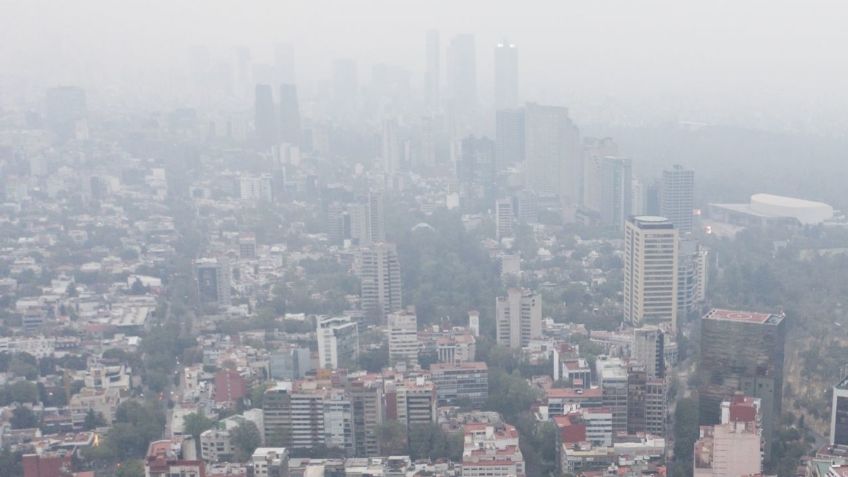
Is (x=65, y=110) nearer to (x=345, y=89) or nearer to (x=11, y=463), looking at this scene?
(x=345, y=89)

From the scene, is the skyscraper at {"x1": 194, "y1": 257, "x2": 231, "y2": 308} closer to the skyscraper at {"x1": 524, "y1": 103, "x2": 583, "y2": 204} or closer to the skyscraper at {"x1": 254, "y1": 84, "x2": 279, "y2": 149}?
the skyscraper at {"x1": 524, "y1": 103, "x2": 583, "y2": 204}

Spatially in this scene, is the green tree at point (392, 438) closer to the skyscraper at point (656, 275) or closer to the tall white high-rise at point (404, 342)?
the tall white high-rise at point (404, 342)

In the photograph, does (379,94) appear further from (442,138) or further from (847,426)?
(847,426)

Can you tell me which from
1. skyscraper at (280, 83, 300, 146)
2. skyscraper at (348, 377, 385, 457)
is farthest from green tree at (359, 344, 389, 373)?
skyscraper at (280, 83, 300, 146)

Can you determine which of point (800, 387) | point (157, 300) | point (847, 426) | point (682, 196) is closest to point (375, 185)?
point (682, 196)

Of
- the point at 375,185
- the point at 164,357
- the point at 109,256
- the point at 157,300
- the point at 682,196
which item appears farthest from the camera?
the point at 375,185

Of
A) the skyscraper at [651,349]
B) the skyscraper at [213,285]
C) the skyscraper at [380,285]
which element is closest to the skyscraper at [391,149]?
the skyscraper at [213,285]
